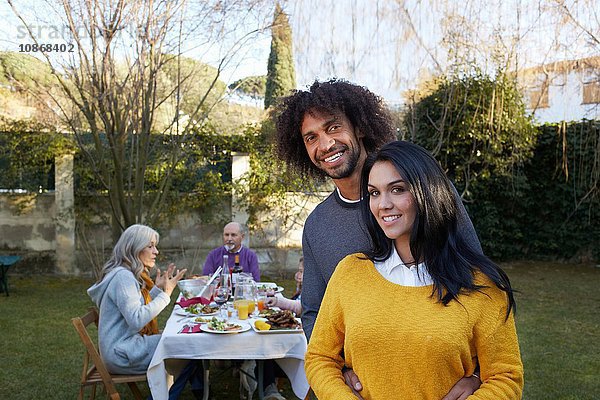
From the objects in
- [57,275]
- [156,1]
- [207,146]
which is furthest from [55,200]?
[156,1]

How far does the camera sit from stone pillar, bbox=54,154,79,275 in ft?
32.0

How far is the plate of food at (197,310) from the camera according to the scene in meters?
4.35

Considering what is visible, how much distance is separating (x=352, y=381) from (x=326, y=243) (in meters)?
0.50

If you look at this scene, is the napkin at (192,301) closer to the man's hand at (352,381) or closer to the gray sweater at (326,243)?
the gray sweater at (326,243)

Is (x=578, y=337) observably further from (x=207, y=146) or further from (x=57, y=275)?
(x=57, y=275)

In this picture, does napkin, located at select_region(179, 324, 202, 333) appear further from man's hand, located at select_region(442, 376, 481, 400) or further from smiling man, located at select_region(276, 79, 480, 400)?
man's hand, located at select_region(442, 376, 481, 400)

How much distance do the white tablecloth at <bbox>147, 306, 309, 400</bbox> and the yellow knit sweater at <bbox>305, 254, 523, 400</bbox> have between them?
7.18ft

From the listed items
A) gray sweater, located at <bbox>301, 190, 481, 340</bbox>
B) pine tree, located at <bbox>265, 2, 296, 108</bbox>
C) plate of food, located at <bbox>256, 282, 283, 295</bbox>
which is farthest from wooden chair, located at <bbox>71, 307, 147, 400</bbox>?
pine tree, located at <bbox>265, 2, 296, 108</bbox>

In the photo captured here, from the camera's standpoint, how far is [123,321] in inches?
164

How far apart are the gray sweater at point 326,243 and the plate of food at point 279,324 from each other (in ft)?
5.91

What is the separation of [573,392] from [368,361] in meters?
3.98

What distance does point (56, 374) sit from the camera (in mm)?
5285

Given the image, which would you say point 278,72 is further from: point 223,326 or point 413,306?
point 413,306

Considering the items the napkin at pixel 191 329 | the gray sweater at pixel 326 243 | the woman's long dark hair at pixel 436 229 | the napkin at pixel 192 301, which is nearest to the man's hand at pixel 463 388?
the woman's long dark hair at pixel 436 229
